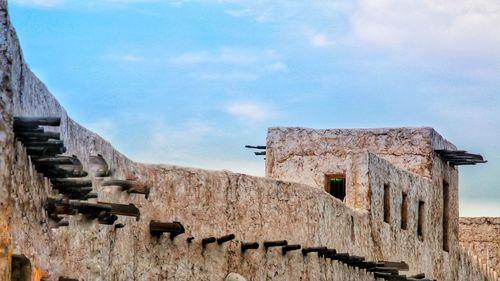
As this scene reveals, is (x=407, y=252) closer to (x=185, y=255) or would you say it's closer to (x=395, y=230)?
(x=395, y=230)

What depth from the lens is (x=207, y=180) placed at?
1418 cm

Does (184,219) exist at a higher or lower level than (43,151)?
lower

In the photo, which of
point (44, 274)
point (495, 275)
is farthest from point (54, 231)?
point (495, 275)

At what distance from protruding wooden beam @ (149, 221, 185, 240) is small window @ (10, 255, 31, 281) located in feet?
13.6

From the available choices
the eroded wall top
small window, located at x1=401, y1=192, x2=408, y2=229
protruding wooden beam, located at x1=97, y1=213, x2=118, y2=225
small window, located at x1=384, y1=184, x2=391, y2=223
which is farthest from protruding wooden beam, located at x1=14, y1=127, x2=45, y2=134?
small window, located at x1=401, y1=192, x2=408, y2=229

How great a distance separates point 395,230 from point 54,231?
13209 millimetres

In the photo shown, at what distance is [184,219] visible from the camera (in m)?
13.7

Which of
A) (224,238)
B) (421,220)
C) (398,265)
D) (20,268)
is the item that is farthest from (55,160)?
(421,220)

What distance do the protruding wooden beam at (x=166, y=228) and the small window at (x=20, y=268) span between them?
414 centimetres

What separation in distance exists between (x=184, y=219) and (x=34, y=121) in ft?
16.9

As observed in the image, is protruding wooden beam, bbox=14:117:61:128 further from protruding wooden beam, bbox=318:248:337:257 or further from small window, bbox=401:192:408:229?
small window, bbox=401:192:408:229

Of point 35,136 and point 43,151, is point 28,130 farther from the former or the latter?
point 43,151

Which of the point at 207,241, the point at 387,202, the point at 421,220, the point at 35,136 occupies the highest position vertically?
the point at 387,202

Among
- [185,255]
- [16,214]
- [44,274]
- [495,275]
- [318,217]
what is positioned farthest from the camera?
[495,275]
